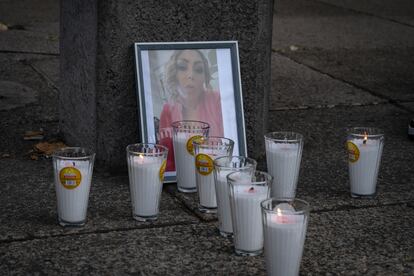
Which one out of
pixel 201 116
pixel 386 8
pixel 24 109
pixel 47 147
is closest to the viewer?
pixel 201 116

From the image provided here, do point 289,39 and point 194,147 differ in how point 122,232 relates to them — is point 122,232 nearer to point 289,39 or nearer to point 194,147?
point 194,147

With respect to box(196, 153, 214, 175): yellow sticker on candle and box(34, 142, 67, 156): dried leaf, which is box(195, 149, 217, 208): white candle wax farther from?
box(34, 142, 67, 156): dried leaf

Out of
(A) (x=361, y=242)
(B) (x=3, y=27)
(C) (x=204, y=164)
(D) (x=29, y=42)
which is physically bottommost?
(A) (x=361, y=242)

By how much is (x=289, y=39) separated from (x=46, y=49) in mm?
2494

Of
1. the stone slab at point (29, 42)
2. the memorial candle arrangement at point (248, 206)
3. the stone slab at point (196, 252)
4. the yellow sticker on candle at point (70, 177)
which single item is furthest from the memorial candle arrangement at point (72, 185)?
the stone slab at point (29, 42)

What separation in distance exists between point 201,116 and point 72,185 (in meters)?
1.19

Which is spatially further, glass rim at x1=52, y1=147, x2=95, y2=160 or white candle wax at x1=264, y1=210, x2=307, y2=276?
glass rim at x1=52, y1=147, x2=95, y2=160

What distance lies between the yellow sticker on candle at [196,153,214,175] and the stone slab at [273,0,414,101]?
302 centimetres

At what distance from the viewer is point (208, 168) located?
420 cm

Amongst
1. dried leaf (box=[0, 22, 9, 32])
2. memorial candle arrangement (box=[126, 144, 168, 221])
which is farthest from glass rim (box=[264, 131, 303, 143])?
dried leaf (box=[0, 22, 9, 32])

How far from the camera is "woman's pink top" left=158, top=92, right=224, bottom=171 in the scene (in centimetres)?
486

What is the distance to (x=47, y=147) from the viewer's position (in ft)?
17.5

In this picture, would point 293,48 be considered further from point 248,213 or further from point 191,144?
point 248,213

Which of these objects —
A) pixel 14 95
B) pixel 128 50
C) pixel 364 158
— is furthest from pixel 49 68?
pixel 364 158
